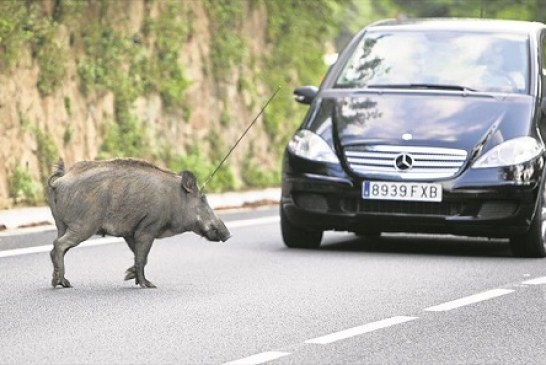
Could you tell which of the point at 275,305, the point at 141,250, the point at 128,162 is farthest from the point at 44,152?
the point at 275,305

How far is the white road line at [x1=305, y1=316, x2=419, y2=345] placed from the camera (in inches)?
389

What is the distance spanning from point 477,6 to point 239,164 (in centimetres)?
1317

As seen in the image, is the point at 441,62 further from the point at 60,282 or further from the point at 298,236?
the point at 60,282

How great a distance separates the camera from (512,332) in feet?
34.0

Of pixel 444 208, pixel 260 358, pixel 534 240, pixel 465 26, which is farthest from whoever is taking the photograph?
pixel 465 26

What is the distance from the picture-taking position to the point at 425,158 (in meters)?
14.6

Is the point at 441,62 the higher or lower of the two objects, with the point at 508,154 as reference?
higher

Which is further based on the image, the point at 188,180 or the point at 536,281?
the point at 536,281

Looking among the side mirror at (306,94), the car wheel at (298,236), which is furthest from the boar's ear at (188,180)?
the side mirror at (306,94)

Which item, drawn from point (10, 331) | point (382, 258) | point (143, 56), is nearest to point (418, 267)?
point (382, 258)

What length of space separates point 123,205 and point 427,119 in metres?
3.75

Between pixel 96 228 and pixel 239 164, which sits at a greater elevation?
pixel 96 228

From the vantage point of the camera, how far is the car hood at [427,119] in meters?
14.6

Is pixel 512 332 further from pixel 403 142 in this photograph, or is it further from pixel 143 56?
pixel 143 56
